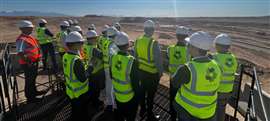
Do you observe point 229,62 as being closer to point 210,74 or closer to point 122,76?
point 210,74

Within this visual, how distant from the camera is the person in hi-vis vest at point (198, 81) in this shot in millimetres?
3477

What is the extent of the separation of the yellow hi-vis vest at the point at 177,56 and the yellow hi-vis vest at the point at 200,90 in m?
1.79

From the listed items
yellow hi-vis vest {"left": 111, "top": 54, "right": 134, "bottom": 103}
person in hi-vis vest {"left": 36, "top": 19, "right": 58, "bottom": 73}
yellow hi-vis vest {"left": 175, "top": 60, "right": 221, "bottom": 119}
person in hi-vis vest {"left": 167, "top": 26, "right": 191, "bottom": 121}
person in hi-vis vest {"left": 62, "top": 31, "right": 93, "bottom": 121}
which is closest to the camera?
yellow hi-vis vest {"left": 175, "top": 60, "right": 221, "bottom": 119}

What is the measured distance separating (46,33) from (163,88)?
173 inches

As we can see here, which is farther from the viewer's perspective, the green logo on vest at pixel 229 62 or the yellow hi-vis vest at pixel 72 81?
the green logo on vest at pixel 229 62

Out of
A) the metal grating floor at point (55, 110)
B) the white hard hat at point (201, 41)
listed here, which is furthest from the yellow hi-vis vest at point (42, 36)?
the white hard hat at point (201, 41)

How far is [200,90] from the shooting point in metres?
3.56

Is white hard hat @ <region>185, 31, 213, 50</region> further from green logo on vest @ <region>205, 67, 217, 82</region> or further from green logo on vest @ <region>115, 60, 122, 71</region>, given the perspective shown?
green logo on vest @ <region>115, 60, 122, 71</region>

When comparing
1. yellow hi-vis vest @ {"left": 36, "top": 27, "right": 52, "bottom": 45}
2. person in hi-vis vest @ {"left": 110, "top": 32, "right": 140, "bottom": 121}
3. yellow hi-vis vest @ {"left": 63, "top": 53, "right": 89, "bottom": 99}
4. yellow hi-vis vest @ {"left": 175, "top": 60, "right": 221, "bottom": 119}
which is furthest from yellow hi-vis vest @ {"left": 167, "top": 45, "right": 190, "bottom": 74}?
yellow hi-vis vest @ {"left": 36, "top": 27, "right": 52, "bottom": 45}

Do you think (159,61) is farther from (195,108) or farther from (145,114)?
(195,108)

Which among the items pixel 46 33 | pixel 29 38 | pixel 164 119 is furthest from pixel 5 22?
pixel 164 119

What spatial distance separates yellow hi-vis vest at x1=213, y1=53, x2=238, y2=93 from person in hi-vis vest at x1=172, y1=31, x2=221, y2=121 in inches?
46.5

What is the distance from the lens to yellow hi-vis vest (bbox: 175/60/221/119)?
347cm

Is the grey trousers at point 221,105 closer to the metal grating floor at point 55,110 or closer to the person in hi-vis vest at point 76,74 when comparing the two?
the metal grating floor at point 55,110
